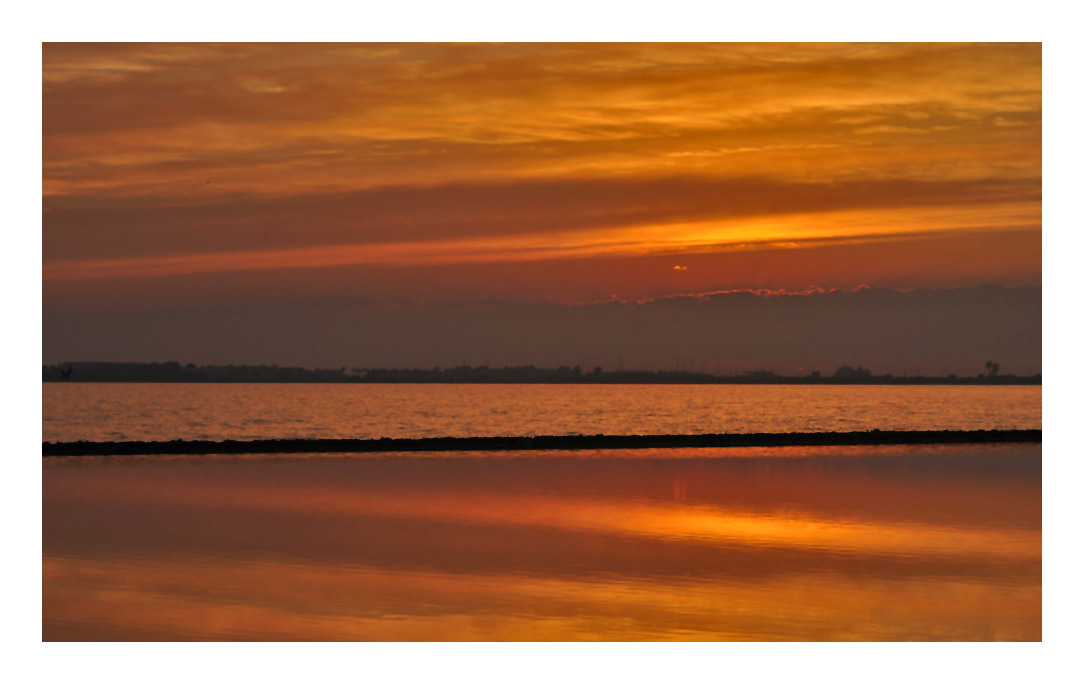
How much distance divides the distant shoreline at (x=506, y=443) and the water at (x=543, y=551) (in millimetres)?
3077

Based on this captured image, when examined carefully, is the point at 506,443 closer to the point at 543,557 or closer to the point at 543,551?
the point at 543,551

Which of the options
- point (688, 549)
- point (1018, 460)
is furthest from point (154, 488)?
point (1018, 460)

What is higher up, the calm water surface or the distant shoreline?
the distant shoreline

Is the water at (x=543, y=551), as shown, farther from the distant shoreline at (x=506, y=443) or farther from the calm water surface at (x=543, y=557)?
the distant shoreline at (x=506, y=443)

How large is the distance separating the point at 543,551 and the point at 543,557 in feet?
1.18

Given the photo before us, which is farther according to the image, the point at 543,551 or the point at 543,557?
the point at 543,551

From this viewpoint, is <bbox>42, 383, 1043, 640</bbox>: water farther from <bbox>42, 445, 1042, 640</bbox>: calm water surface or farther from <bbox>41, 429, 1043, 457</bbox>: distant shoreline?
<bbox>41, 429, 1043, 457</bbox>: distant shoreline

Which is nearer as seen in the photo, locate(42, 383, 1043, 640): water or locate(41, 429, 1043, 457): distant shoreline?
locate(42, 383, 1043, 640): water

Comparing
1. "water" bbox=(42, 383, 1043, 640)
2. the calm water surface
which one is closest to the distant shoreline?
"water" bbox=(42, 383, 1043, 640)

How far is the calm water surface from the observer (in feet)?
28.0

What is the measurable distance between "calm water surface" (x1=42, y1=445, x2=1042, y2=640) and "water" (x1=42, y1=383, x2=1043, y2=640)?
0.04m

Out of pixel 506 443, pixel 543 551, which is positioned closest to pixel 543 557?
pixel 543 551

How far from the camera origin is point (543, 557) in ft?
36.0
